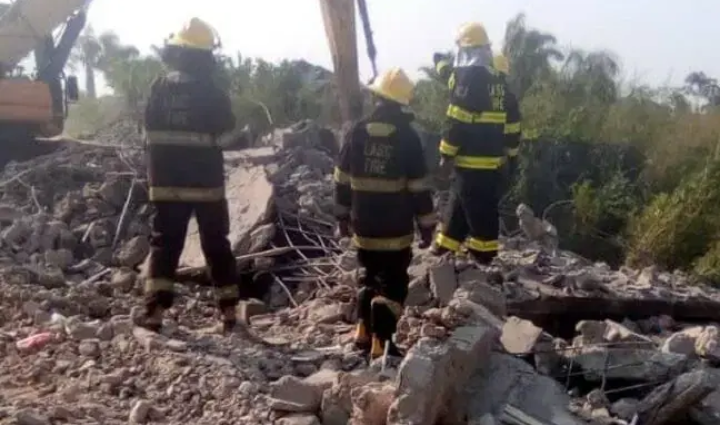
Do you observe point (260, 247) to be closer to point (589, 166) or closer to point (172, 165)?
point (172, 165)

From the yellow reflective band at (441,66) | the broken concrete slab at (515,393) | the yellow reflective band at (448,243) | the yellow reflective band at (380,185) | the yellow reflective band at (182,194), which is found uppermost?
the yellow reflective band at (441,66)

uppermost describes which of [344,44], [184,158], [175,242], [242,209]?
[344,44]

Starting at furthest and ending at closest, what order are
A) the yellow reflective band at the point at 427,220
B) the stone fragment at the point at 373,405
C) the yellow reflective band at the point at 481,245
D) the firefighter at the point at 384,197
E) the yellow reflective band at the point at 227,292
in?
the yellow reflective band at the point at 481,245 → the yellow reflective band at the point at 227,292 → the yellow reflective band at the point at 427,220 → the firefighter at the point at 384,197 → the stone fragment at the point at 373,405

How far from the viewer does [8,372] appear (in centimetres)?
539

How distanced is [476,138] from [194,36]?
2441mm

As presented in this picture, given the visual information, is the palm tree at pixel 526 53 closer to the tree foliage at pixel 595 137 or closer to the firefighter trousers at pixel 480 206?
the tree foliage at pixel 595 137

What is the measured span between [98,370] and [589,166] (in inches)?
428

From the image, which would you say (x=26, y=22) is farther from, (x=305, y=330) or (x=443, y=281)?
(x=443, y=281)

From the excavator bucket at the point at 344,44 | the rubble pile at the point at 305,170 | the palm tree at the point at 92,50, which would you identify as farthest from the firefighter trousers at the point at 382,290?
the palm tree at the point at 92,50

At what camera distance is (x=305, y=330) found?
6.62 m

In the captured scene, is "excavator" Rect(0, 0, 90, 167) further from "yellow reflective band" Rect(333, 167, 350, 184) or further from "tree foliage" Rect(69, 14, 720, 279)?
"yellow reflective band" Rect(333, 167, 350, 184)

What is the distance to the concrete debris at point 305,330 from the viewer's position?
4.69 metres

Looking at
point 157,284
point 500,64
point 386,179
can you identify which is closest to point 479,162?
point 500,64

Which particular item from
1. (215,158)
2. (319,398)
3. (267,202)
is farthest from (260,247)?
(319,398)
